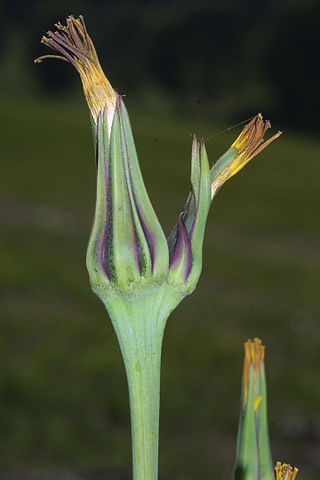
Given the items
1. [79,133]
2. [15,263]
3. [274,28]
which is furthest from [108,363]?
[274,28]

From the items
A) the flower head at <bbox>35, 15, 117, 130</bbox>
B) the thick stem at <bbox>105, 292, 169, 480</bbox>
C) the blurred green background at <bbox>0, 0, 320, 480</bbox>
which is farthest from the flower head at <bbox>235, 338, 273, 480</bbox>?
the flower head at <bbox>35, 15, 117, 130</bbox>

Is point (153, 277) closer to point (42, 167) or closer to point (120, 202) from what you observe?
point (120, 202)

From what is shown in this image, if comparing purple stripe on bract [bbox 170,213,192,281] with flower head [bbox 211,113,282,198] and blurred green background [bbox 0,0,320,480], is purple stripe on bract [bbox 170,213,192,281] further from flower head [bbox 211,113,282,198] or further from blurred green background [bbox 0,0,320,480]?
blurred green background [bbox 0,0,320,480]

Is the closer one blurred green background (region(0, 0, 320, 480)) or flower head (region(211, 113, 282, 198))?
flower head (region(211, 113, 282, 198))

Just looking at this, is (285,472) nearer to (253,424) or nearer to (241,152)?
(253,424)

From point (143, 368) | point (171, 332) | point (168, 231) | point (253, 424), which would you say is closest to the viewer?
point (143, 368)

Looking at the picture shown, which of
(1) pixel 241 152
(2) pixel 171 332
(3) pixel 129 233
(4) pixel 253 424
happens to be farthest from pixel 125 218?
(2) pixel 171 332
